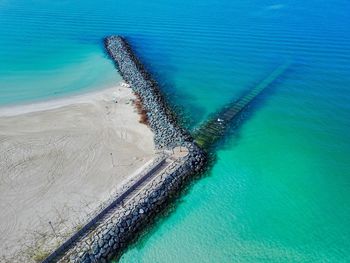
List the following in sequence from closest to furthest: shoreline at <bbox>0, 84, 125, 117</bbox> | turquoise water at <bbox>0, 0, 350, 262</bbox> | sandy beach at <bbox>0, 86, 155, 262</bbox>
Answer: sandy beach at <bbox>0, 86, 155, 262</bbox> → turquoise water at <bbox>0, 0, 350, 262</bbox> → shoreline at <bbox>0, 84, 125, 117</bbox>

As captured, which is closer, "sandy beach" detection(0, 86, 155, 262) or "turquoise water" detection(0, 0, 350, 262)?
"sandy beach" detection(0, 86, 155, 262)

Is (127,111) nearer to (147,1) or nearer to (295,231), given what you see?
(295,231)

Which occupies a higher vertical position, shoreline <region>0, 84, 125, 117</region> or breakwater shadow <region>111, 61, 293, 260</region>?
shoreline <region>0, 84, 125, 117</region>

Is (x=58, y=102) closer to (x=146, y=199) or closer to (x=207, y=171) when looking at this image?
(x=146, y=199)

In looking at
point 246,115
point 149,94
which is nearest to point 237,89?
point 246,115

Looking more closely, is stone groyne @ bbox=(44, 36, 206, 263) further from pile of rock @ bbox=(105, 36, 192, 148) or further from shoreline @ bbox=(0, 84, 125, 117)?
shoreline @ bbox=(0, 84, 125, 117)

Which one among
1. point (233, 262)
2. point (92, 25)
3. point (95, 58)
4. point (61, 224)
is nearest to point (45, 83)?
point (95, 58)

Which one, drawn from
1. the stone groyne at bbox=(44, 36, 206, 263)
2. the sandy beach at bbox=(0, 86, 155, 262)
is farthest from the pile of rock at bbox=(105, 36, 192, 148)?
the sandy beach at bbox=(0, 86, 155, 262)
